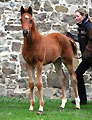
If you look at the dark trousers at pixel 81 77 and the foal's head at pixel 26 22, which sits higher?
the foal's head at pixel 26 22

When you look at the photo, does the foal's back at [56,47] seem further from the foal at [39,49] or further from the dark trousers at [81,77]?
the dark trousers at [81,77]

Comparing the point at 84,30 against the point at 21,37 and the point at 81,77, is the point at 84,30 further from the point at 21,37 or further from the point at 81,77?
the point at 21,37

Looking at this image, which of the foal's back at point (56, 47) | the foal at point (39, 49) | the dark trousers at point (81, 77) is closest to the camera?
the foal at point (39, 49)

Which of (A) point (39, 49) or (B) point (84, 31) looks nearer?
(A) point (39, 49)

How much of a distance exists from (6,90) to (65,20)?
9.20 feet

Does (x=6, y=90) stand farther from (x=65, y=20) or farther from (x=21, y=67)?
(x=65, y=20)

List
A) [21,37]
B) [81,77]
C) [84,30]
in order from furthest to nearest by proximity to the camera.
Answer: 1. [21,37]
2. [81,77]
3. [84,30]

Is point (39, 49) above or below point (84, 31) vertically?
below

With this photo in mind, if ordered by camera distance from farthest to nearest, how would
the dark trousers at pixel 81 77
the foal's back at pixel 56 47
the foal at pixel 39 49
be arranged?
the dark trousers at pixel 81 77, the foal's back at pixel 56 47, the foal at pixel 39 49

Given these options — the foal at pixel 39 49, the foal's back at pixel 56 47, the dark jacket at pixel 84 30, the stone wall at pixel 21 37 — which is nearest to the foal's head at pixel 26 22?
the foal at pixel 39 49

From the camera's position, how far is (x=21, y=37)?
31.3 feet

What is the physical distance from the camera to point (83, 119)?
18.0 feet

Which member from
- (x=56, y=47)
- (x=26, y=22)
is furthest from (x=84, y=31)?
(x=26, y=22)

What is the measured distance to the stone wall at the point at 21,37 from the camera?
939cm
